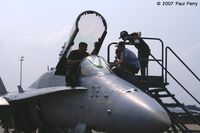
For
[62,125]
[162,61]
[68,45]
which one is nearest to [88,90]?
[62,125]

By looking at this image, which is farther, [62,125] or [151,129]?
[62,125]

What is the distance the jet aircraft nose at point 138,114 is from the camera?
734 cm

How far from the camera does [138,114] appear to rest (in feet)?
24.6

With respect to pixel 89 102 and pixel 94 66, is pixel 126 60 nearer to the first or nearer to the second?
pixel 94 66

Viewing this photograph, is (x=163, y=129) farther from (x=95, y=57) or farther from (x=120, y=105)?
(x=95, y=57)

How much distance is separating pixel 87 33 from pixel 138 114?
405 centimetres

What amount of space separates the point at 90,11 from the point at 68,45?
109cm

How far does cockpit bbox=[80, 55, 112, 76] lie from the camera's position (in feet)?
29.6

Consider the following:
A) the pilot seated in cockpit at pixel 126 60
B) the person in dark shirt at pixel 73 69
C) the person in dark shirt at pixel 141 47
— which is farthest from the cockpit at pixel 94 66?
the person in dark shirt at pixel 141 47

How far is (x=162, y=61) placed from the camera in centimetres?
1095

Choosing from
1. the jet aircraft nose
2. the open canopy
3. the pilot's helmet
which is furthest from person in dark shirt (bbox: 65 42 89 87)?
the jet aircraft nose

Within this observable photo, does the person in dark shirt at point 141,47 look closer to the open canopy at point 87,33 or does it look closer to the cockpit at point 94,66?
the open canopy at point 87,33

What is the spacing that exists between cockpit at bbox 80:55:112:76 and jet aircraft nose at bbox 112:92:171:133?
4.12 ft

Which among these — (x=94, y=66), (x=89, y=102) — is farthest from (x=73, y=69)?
(x=89, y=102)
